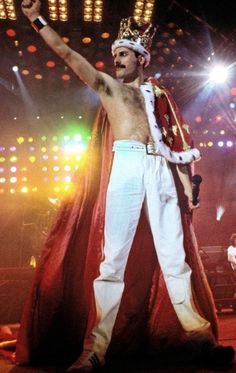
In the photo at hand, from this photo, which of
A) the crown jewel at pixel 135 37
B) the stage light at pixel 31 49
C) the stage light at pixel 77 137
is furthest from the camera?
the stage light at pixel 77 137

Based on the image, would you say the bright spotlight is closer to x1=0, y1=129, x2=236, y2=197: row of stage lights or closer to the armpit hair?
x1=0, y1=129, x2=236, y2=197: row of stage lights

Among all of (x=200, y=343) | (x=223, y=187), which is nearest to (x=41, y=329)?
(x=200, y=343)

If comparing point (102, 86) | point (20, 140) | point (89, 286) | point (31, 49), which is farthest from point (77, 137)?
point (89, 286)

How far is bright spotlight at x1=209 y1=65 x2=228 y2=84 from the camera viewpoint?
772 cm

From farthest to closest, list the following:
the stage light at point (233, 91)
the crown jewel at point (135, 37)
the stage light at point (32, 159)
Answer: the stage light at point (32, 159) → the stage light at point (233, 91) → the crown jewel at point (135, 37)

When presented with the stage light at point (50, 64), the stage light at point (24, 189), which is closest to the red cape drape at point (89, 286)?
the stage light at point (50, 64)

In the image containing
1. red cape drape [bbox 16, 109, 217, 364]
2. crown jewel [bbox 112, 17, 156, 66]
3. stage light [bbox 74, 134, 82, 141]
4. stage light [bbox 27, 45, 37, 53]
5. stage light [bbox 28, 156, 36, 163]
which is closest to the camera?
red cape drape [bbox 16, 109, 217, 364]

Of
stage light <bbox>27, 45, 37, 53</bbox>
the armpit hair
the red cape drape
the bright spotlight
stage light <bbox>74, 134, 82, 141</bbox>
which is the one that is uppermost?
stage light <bbox>27, 45, 37, 53</bbox>

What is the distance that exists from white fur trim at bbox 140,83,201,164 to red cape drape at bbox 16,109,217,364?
27 cm

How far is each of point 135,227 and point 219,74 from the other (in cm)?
608

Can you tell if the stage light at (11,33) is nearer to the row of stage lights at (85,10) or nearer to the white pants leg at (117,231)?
the row of stage lights at (85,10)

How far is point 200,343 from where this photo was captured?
8.10 ft

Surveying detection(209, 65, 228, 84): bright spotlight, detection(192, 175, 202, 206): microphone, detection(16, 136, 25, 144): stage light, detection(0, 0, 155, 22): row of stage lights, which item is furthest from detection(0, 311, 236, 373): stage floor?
detection(16, 136, 25, 144): stage light

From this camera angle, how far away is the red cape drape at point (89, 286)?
2.74m
